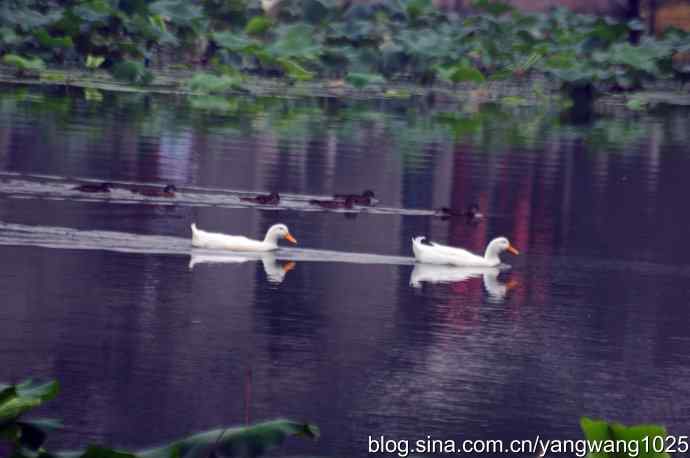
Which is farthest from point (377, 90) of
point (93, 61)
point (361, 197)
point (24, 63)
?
point (361, 197)

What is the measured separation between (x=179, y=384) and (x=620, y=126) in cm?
2469

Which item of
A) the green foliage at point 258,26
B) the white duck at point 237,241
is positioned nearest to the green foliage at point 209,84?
the green foliage at point 258,26

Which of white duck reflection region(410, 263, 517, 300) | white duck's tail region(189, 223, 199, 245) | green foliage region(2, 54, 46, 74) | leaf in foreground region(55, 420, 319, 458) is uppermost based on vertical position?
green foliage region(2, 54, 46, 74)

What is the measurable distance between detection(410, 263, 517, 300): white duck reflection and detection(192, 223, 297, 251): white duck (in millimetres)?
1303

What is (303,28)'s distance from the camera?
4150 centimetres

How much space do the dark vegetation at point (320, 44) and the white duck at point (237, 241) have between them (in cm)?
2026

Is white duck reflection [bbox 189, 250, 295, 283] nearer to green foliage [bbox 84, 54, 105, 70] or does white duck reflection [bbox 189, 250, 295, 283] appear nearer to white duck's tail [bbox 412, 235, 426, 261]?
white duck's tail [bbox 412, 235, 426, 261]

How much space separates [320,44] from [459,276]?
27.5m

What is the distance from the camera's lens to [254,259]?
52.7 feet

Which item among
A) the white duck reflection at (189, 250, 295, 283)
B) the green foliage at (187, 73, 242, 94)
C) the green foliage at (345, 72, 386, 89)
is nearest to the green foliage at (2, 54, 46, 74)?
the green foliage at (187, 73, 242, 94)

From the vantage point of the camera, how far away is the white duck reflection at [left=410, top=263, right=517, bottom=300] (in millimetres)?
15219

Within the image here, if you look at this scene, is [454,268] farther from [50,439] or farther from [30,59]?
[30,59]

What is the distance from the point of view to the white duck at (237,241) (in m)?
16.1

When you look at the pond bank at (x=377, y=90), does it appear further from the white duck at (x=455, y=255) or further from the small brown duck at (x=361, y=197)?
the white duck at (x=455, y=255)
